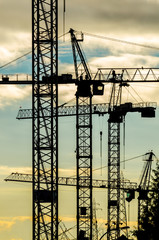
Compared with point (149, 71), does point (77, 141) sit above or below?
below

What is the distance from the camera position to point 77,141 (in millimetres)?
92250

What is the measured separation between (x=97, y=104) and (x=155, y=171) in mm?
47759

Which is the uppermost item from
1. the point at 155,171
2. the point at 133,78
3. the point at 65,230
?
the point at 133,78

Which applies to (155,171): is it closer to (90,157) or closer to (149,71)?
(90,157)

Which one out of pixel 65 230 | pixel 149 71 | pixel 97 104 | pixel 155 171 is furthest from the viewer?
pixel 97 104

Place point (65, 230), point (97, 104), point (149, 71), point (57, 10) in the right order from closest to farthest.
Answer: point (57, 10) → point (149, 71) → point (65, 230) → point (97, 104)

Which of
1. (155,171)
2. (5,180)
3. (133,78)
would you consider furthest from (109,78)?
(5,180)

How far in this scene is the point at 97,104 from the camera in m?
130

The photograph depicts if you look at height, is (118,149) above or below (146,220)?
above

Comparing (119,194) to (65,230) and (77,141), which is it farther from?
(77,141)

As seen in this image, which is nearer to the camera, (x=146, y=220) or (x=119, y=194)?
(x=146, y=220)

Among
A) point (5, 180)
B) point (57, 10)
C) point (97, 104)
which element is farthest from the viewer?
point (5, 180)

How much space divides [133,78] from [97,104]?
2923 centimetres

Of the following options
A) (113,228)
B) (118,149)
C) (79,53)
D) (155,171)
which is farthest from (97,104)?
(155,171)
